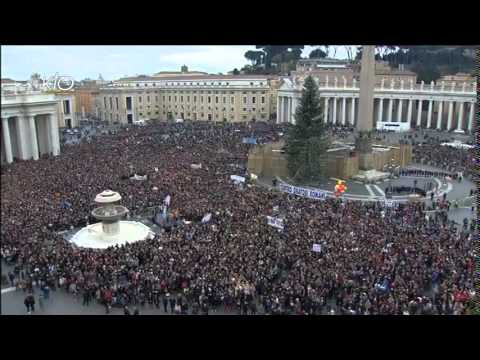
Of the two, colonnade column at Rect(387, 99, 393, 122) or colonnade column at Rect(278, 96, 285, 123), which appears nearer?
colonnade column at Rect(387, 99, 393, 122)

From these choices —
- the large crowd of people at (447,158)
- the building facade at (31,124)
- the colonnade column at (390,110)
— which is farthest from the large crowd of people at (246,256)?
the colonnade column at (390,110)

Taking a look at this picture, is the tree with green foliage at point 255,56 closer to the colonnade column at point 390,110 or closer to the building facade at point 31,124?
the colonnade column at point 390,110

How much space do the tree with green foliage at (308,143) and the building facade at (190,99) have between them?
3272 cm

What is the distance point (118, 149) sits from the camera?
34.8 m

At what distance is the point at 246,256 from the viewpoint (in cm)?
1421

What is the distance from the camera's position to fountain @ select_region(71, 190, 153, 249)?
17.6m

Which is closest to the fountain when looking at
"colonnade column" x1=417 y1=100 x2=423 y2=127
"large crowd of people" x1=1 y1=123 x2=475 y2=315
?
"large crowd of people" x1=1 y1=123 x2=475 y2=315

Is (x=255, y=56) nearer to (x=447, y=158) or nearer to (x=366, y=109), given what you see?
(x=366, y=109)

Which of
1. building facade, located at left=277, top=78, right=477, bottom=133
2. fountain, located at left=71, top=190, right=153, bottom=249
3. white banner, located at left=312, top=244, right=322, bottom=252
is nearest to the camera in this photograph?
white banner, located at left=312, top=244, right=322, bottom=252

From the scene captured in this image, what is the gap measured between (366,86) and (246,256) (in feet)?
70.9

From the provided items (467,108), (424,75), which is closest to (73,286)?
(467,108)

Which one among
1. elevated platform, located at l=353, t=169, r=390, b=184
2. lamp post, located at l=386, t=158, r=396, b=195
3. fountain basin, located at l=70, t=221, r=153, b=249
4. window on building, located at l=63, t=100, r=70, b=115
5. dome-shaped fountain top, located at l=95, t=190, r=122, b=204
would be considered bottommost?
elevated platform, located at l=353, t=169, r=390, b=184

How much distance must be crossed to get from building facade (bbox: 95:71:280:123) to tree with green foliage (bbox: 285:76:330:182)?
32.7 meters

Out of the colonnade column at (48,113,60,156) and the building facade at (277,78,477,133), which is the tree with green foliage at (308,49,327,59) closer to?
the building facade at (277,78,477,133)
